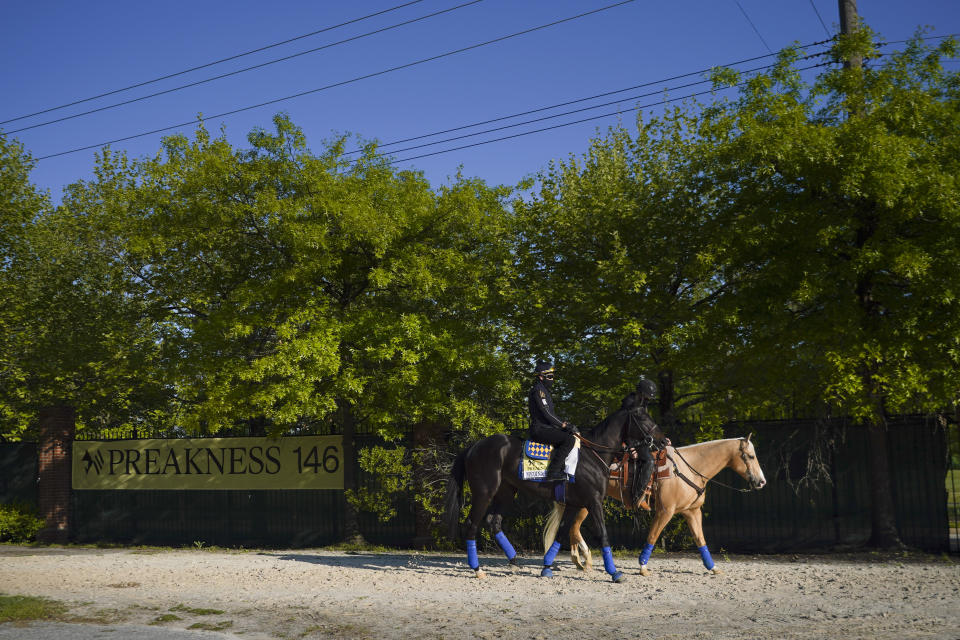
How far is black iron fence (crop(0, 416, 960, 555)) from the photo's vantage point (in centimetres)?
1391

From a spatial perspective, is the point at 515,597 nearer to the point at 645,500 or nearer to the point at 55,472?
the point at 645,500

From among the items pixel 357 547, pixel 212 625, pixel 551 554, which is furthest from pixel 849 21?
pixel 212 625

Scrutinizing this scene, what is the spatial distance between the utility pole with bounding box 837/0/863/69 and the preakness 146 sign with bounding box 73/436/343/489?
39.4ft

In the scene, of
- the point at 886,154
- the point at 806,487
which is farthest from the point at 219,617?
the point at 886,154

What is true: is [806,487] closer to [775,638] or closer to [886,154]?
[886,154]

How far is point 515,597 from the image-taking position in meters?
10.3

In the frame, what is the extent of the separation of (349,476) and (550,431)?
6961 mm

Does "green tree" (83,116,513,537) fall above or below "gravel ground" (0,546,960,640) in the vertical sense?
above

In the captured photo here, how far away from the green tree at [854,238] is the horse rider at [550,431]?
3940 mm

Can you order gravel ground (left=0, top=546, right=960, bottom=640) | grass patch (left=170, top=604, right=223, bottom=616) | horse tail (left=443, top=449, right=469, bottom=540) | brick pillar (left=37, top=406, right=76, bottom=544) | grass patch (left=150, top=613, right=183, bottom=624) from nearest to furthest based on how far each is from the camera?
gravel ground (left=0, top=546, right=960, bottom=640) < grass patch (left=150, top=613, right=183, bottom=624) < grass patch (left=170, top=604, right=223, bottom=616) < horse tail (left=443, top=449, right=469, bottom=540) < brick pillar (left=37, top=406, right=76, bottom=544)

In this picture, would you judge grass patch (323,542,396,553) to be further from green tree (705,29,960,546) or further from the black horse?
green tree (705,29,960,546)

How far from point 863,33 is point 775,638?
→ 1081 cm

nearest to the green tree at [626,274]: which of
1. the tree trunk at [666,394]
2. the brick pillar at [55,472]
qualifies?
the tree trunk at [666,394]

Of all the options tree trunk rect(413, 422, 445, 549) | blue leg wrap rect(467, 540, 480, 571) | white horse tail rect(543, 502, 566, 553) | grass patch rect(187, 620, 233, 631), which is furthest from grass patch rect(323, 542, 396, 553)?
grass patch rect(187, 620, 233, 631)
